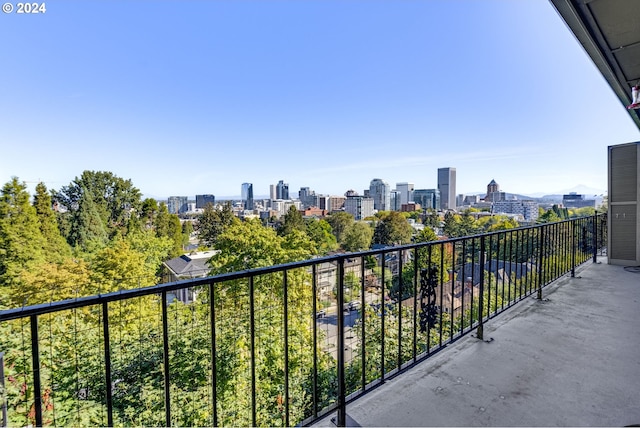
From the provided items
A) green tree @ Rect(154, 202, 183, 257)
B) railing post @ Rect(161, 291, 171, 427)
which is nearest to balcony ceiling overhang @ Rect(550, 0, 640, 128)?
railing post @ Rect(161, 291, 171, 427)

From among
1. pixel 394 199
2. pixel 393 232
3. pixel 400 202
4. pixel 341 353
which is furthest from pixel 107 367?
pixel 400 202

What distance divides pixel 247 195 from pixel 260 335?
273ft

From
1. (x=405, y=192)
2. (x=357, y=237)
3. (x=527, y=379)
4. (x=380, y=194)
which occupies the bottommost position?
(x=357, y=237)

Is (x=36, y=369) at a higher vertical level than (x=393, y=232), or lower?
higher

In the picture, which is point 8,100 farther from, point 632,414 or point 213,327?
point 632,414

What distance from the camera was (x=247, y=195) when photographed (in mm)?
88250

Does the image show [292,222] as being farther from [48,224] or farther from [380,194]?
[380,194]

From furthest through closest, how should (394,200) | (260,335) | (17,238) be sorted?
(394,200) → (17,238) → (260,335)

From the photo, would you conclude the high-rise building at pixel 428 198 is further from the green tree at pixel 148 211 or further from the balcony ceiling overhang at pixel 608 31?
the balcony ceiling overhang at pixel 608 31

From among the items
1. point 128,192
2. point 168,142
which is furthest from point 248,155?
point 128,192

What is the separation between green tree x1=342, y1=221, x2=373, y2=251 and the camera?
120ft

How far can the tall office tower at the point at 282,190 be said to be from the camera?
93.0 meters

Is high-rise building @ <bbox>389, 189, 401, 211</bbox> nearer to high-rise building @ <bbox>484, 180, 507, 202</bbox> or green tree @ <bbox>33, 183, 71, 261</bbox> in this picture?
high-rise building @ <bbox>484, 180, 507, 202</bbox>

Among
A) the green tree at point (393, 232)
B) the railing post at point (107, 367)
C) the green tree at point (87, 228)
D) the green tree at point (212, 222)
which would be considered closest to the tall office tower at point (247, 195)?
the green tree at point (212, 222)
